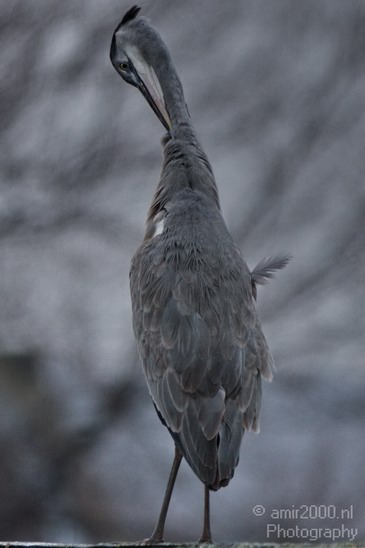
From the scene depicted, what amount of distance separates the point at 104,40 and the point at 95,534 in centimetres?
376

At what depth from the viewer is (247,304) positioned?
464 centimetres

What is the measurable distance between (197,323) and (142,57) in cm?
172

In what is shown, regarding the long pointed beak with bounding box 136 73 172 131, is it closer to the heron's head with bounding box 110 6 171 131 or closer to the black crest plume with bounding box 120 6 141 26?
the heron's head with bounding box 110 6 171 131

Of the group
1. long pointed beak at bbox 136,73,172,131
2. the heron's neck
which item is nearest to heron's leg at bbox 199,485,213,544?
the heron's neck

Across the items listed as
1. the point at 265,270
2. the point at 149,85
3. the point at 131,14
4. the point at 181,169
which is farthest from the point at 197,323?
the point at 131,14

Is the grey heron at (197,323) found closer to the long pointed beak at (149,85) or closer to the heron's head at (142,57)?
the long pointed beak at (149,85)

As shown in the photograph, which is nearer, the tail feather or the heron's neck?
the tail feather

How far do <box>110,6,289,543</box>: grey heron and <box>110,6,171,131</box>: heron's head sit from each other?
17.3 inches

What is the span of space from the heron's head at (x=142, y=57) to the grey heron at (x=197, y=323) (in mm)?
438

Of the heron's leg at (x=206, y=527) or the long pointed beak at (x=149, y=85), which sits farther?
the long pointed beak at (x=149, y=85)

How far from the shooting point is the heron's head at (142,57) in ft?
18.4

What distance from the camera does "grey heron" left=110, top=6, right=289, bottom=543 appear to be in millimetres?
4266

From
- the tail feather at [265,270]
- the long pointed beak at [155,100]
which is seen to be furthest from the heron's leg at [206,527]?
the long pointed beak at [155,100]

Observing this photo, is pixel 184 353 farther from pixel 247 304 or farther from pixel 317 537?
pixel 317 537
